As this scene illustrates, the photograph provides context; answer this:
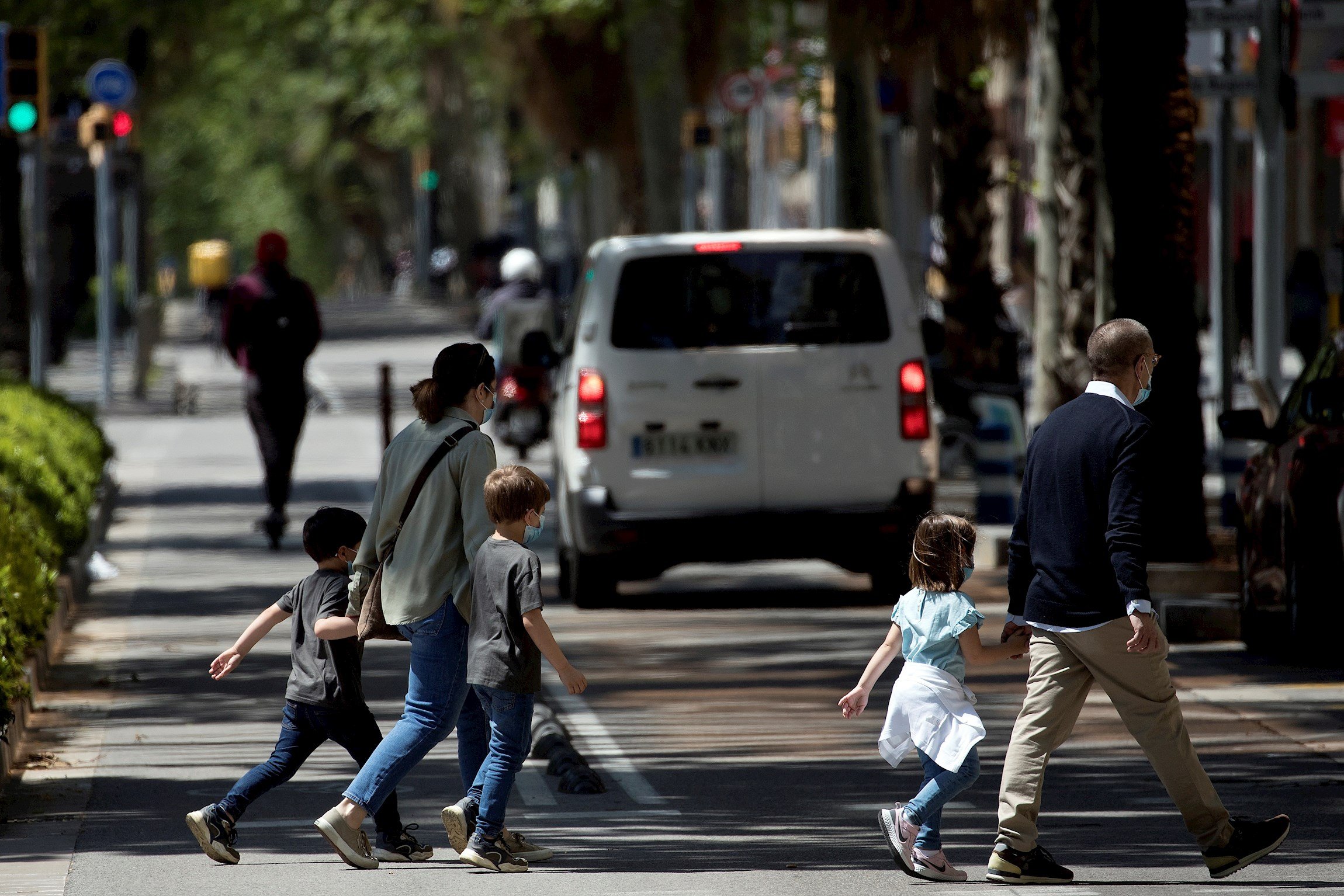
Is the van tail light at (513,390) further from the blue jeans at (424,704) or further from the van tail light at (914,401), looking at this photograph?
the blue jeans at (424,704)

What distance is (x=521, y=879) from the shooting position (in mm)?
7152

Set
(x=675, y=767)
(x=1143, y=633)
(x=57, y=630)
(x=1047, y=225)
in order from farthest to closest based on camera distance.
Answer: (x=1047, y=225) → (x=57, y=630) → (x=675, y=767) → (x=1143, y=633)

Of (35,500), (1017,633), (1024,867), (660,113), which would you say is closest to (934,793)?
(1024,867)

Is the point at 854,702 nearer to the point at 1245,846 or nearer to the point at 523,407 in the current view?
the point at 1245,846

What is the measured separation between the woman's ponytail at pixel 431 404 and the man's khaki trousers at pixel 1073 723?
1.83 metres

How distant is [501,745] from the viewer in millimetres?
7168

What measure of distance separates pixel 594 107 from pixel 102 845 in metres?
31.1

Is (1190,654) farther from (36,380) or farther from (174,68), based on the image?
(174,68)

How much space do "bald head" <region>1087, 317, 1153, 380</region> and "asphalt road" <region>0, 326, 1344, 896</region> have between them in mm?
1383

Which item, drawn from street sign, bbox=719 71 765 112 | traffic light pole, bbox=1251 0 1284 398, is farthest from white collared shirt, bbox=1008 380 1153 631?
street sign, bbox=719 71 765 112

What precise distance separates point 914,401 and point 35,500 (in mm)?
4565

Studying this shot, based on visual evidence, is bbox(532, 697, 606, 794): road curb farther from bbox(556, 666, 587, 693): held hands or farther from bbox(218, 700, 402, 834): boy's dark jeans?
bbox(556, 666, 587, 693): held hands

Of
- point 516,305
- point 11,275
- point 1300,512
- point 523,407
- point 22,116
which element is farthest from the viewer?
point 11,275

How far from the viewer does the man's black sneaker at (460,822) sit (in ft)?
23.8
